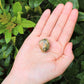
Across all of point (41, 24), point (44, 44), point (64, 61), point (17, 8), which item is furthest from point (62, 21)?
point (17, 8)

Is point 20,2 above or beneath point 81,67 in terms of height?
above

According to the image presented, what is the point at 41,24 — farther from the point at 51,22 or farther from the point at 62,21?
the point at 62,21

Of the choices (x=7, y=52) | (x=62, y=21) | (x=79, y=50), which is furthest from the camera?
(x=7, y=52)

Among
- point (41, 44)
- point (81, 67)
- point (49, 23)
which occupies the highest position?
point (49, 23)

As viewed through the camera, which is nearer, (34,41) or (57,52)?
(57,52)

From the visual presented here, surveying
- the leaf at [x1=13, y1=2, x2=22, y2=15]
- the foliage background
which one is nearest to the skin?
the foliage background

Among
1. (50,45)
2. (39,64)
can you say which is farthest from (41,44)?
(39,64)

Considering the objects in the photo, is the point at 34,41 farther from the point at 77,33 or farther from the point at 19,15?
the point at 77,33

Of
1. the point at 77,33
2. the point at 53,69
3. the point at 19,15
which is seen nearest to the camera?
the point at 53,69
